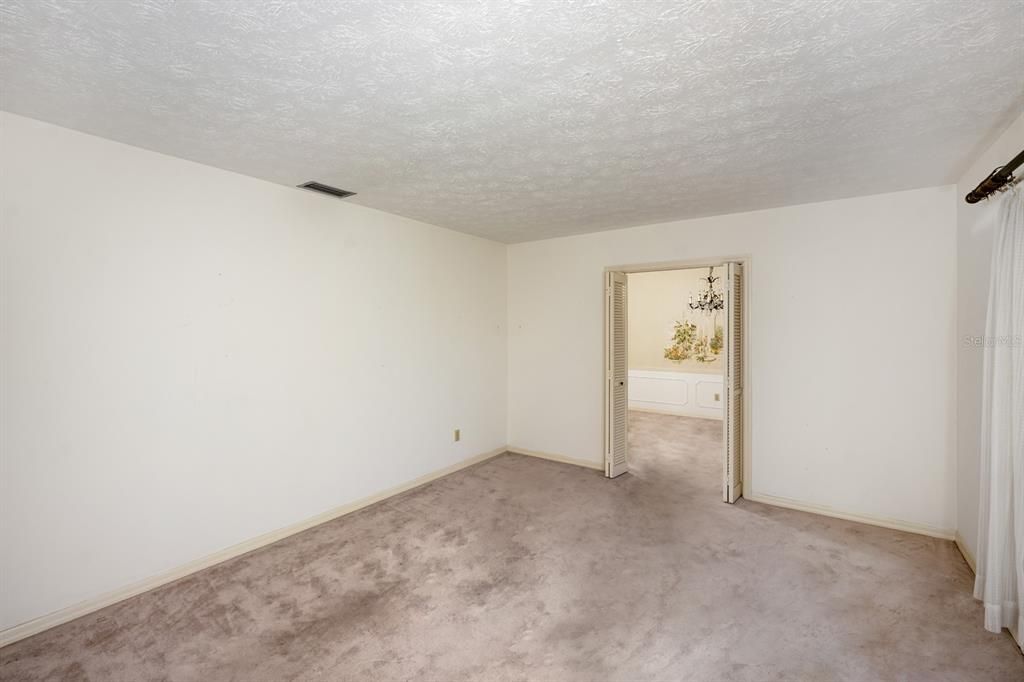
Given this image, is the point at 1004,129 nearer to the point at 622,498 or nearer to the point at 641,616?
the point at 641,616

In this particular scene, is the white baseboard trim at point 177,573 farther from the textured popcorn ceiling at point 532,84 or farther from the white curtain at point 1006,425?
the white curtain at point 1006,425

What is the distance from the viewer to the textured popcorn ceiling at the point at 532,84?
1.45 metres

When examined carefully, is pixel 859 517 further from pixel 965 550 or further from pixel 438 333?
pixel 438 333

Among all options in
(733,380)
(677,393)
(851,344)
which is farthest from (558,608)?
(677,393)

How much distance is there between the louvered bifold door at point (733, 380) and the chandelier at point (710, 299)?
3.09 meters

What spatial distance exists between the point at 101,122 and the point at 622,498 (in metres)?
4.27

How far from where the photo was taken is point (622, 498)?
4.00 metres

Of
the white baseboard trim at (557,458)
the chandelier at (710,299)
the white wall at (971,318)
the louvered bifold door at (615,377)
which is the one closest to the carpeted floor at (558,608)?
the white wall at (971,318)

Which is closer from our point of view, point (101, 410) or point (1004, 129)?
point (1004, 129)

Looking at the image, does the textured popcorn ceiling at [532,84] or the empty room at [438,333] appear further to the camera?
the empty room at [438,333]

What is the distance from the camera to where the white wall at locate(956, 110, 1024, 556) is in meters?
2.57

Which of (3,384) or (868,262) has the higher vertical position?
(868,262)

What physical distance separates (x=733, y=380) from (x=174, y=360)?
4.08 meters

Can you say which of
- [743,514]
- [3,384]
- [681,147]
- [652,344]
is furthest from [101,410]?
[652,344]
